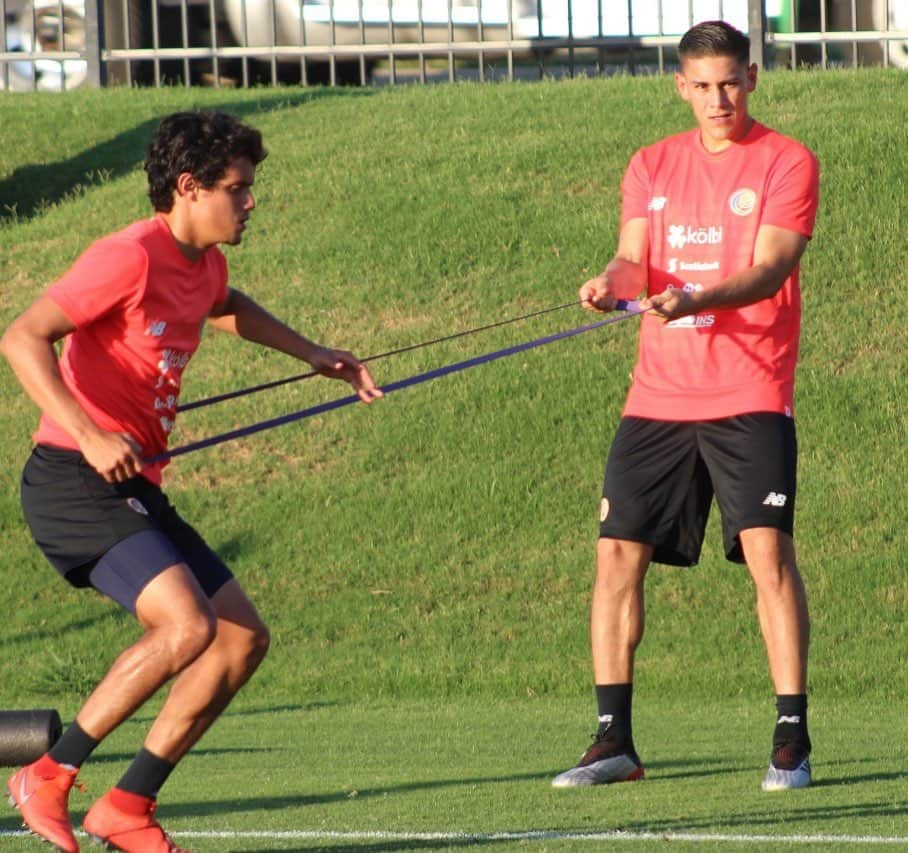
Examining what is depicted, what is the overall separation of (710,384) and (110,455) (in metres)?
2.40

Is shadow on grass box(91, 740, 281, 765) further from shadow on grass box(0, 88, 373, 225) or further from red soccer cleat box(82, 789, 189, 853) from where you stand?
shadow on grass box(0, 88, 373, 225)

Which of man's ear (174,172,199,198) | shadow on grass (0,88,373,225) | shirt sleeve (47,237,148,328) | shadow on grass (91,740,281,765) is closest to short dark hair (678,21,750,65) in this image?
man's ear (174,172,199,198)

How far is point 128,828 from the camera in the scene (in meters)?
5.10

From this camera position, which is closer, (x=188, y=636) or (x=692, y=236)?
(x=188, y=636)

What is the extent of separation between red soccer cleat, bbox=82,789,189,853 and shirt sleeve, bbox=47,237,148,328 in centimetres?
126

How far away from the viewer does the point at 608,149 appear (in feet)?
57.2

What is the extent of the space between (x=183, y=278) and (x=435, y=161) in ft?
40.1

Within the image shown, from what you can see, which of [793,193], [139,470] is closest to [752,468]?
[793,193]

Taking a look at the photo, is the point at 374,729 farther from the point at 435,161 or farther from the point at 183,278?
the point at 435,161

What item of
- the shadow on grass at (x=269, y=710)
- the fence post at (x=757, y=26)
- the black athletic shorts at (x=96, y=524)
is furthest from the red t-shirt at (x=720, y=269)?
the fence post at (x=757, y=26)

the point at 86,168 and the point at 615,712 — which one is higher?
the point at 86,168

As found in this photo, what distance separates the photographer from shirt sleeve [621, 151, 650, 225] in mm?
6949

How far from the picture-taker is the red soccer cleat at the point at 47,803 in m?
5.02

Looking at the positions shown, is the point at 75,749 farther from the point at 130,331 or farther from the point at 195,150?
the point at 195,150
